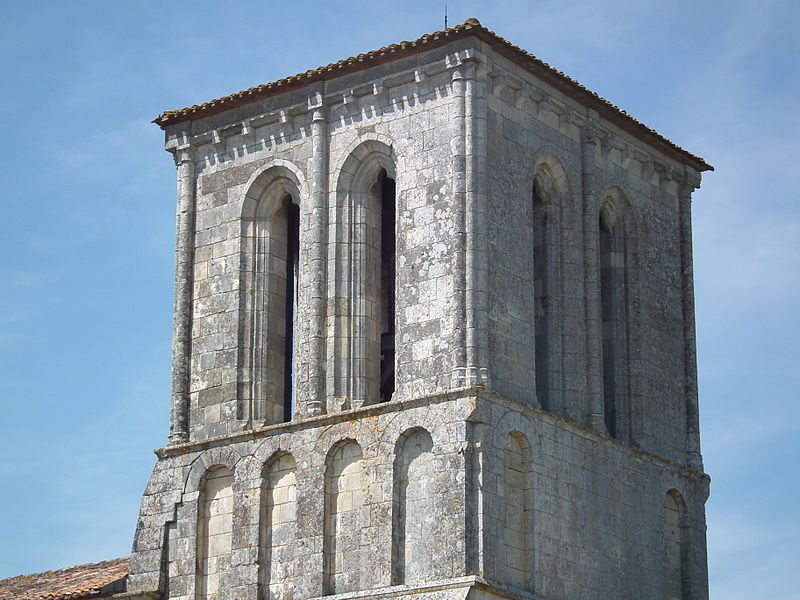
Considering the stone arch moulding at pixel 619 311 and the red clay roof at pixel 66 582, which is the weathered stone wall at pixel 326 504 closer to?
the red clay roof at pixel 66 582

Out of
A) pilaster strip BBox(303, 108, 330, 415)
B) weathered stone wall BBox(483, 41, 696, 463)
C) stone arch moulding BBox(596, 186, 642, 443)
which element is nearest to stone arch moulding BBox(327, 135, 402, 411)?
pilaster strip BBox(303, 108, 330, 415)

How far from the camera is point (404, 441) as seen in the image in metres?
33.3

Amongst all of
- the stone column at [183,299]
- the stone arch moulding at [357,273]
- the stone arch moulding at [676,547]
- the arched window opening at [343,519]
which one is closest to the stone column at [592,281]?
the stone arch moulding at [676,547]

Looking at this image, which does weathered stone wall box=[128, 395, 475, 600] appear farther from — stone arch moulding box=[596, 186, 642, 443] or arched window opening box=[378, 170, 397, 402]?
stone arch moulding box=[596, 186, 642, 443]

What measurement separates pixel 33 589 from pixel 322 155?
9.45m

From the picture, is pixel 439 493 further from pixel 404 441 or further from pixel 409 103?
pixel 409 103

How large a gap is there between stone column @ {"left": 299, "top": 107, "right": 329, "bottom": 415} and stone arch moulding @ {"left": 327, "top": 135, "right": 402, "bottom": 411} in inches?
6.0

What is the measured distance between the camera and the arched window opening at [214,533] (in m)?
35.1

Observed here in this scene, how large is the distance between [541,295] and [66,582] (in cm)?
965

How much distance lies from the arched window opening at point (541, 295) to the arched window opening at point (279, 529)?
4.03 m

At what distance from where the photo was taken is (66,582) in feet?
127

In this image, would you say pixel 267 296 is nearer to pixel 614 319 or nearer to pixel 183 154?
pixel 183 154

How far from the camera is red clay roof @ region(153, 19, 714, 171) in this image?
113ft

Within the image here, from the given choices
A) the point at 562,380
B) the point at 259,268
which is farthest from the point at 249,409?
the point at 562,380
